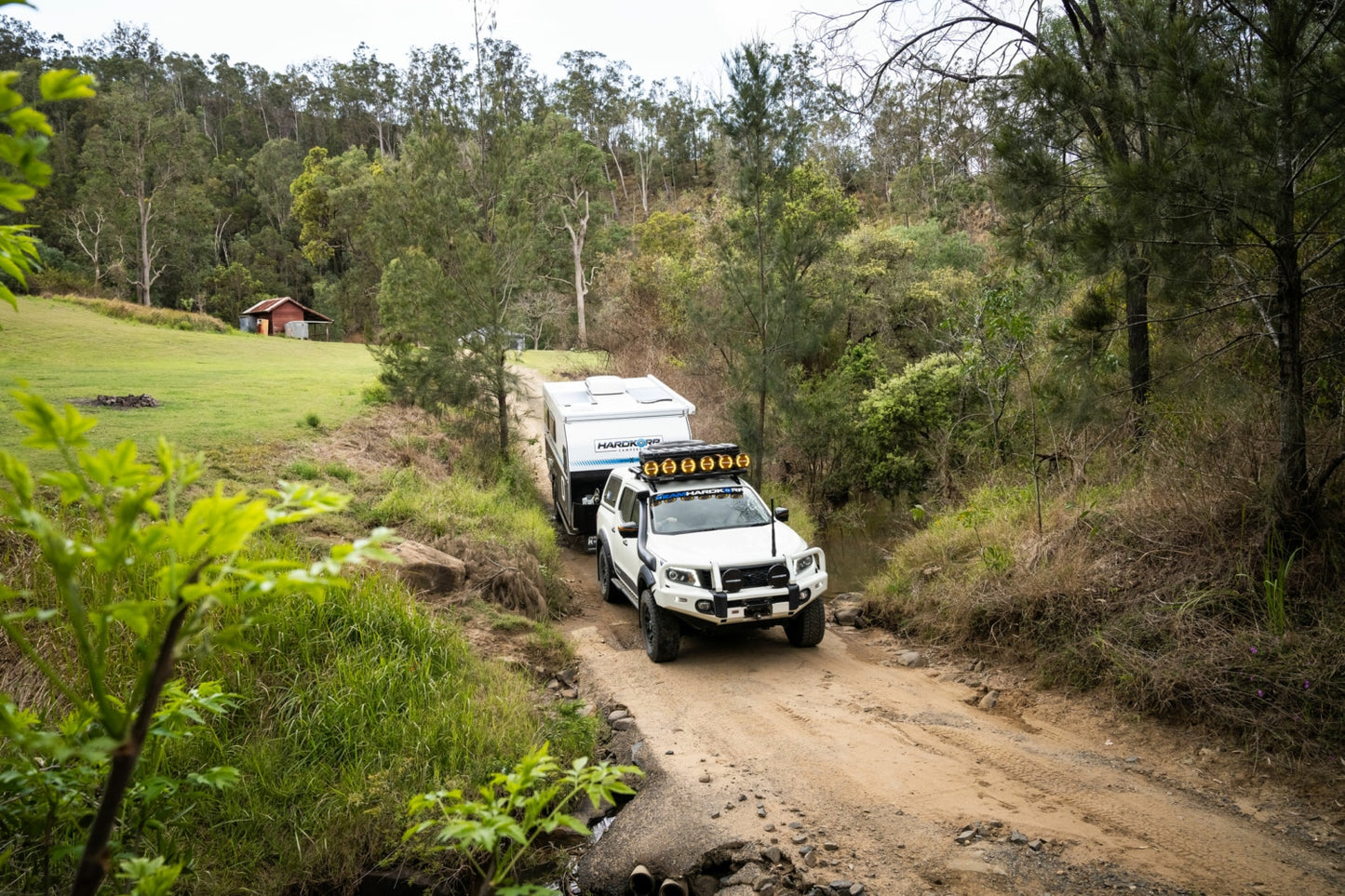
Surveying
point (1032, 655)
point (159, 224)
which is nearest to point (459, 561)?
point (1032, 655)

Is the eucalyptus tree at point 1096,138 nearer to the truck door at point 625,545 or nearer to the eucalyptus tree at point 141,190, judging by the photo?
the truck door at point 625,545

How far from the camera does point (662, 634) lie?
10281 mm

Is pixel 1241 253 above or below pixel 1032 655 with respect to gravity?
above

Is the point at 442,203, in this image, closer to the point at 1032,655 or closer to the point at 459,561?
the point at 459,561

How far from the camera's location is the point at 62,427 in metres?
1.77

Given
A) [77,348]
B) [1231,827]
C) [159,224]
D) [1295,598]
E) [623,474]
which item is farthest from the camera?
[159,224]

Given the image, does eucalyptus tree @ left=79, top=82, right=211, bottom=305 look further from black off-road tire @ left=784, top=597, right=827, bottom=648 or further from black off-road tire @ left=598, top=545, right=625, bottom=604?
black off-road tire @ left=784, top=597, right=827, bottom=648

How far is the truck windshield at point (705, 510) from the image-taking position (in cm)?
1126

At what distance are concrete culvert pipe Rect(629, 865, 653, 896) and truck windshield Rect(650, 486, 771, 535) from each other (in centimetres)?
521

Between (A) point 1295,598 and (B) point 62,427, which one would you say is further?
(A) point 1295,598

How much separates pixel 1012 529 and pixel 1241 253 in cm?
402

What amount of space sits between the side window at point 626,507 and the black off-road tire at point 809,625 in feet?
8.88

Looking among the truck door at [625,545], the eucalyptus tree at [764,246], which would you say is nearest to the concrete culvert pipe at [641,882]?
the truck door at [625,545]

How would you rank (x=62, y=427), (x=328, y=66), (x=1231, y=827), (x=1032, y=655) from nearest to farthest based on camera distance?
(x=62, y=427) < (x=1231, y=827) < (x=1032, y=655) < (x=328, y=66)
